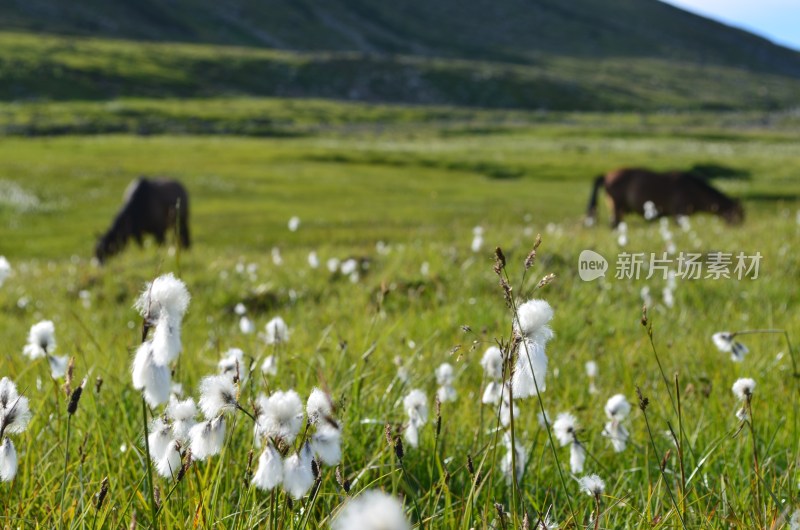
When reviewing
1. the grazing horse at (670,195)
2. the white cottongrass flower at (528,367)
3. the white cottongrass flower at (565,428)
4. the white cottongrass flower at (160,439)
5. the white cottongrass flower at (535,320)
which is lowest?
the grazing horse at (670,195)

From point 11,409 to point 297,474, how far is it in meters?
0.81

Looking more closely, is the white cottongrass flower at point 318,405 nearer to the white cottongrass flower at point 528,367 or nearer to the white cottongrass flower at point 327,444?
the white cottongrass flower at point 327,444

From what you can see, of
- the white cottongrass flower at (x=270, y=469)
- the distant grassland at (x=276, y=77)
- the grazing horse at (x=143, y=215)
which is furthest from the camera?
the distant grassland at (x=276, y=77)

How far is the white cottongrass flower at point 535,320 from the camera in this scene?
6.09ft

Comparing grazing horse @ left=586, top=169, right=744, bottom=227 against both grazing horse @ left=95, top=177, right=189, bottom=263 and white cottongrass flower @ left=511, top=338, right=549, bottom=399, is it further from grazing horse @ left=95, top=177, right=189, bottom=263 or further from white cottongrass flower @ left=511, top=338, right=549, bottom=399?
white cottongrass flower @ left=511, top=338, right=549, bottom=399

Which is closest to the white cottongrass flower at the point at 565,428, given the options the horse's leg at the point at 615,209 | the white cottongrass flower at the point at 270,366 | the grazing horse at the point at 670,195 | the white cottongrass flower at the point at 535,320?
the white cottongrass flower at the point at 535,320

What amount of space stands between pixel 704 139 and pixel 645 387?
4201 inches

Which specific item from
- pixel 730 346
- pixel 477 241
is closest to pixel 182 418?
pixel 730 346

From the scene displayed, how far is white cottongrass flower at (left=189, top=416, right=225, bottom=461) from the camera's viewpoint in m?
1.99

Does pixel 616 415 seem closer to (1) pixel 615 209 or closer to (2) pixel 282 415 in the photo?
(2) pixel 282 415

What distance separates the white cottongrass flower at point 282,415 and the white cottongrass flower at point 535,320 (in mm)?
558

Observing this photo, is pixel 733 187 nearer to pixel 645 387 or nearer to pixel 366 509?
pixel 645 387

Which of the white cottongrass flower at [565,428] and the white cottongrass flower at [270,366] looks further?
the white cottongrass flower at [270,366]

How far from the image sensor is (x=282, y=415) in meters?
1.85
